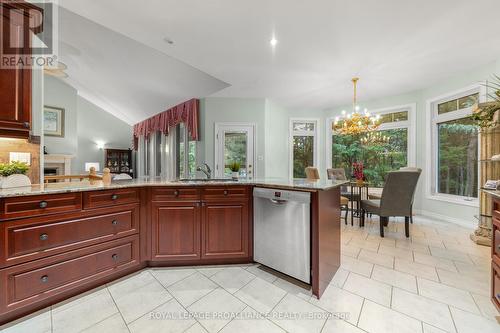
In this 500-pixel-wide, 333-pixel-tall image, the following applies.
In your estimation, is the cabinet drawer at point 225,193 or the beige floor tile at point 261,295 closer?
the beige floor tile at point 261,295

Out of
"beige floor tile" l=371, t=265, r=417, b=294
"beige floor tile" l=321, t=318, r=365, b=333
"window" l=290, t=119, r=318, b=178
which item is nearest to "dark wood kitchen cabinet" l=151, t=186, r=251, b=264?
"beige floor tile" l=321, t=318, r=365, b=333

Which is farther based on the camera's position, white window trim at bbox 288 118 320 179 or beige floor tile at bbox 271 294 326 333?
white window trim at bbox 288 118 320 179

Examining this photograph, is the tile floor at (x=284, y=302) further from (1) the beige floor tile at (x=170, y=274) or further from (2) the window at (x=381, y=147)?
(2) the window at (x=381, y=147)

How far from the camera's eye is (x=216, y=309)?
156cm

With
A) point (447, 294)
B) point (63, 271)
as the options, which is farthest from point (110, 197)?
point (447, 294)

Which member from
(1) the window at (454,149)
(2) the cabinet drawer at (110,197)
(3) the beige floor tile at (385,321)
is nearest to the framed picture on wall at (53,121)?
(2) the cabinet drawer at (110,197)

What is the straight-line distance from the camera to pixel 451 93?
3.87 meters

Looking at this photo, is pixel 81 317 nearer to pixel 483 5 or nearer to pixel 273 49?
pixel 273 49

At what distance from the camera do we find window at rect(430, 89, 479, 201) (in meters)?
3.72

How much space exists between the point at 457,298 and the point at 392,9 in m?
2.68

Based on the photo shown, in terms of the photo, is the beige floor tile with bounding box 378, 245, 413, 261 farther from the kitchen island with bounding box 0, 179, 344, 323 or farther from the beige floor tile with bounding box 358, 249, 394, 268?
the kitchen island with bounding box 0, 179, 344, 323

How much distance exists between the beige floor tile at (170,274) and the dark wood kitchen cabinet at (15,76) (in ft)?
5.44

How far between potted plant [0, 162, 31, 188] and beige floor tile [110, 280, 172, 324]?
1.19 m

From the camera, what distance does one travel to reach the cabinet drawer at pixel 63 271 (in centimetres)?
141
